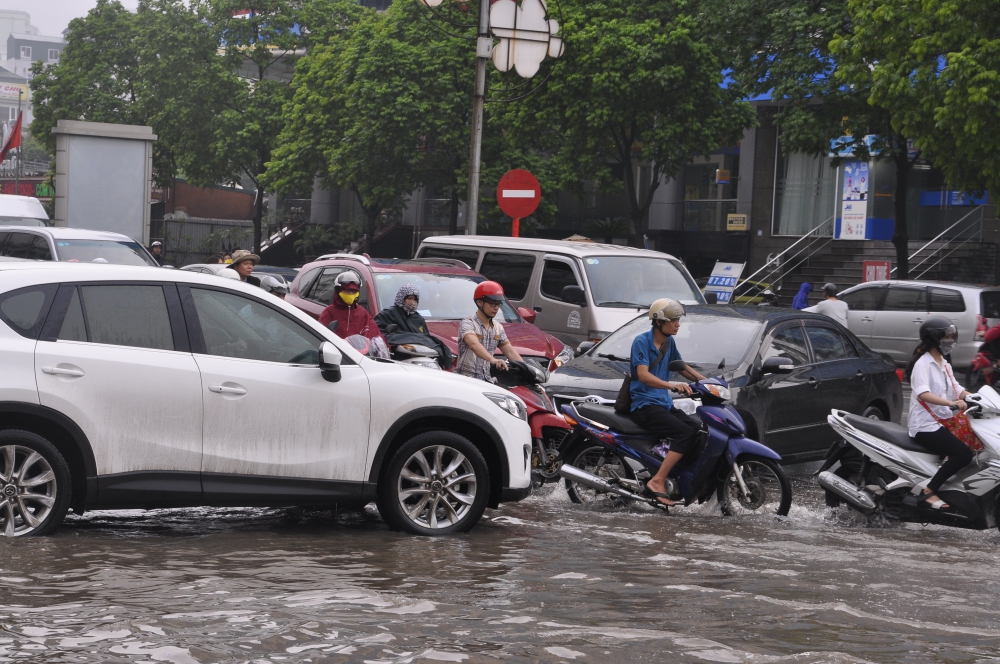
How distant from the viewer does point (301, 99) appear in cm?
4294

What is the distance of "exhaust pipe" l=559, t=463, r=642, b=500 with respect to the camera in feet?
29.5

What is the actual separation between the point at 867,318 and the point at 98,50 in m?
41.7

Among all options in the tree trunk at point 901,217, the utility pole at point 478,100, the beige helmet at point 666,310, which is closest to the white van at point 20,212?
the utility pole at point 478,100

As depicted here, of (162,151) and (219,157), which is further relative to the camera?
(162,151)

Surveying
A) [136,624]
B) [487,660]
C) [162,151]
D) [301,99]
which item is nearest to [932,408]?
[487,660]

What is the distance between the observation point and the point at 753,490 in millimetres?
9078

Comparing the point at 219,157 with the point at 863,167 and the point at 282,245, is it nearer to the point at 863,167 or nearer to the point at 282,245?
the point at 282,245

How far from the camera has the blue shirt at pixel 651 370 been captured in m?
8.88

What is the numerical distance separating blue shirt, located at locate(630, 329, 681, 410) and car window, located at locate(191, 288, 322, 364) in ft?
7.77

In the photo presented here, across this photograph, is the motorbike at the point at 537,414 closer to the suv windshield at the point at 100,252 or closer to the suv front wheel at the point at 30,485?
the suv front wheel at the point at 30,485

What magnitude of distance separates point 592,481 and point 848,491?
1803 millimetres

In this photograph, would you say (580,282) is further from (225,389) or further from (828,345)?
(225,389)

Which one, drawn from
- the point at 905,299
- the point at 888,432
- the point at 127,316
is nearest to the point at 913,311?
the point at 905,299

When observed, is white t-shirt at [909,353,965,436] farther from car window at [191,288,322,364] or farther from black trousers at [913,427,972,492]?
car window at [191,288,322,364]
